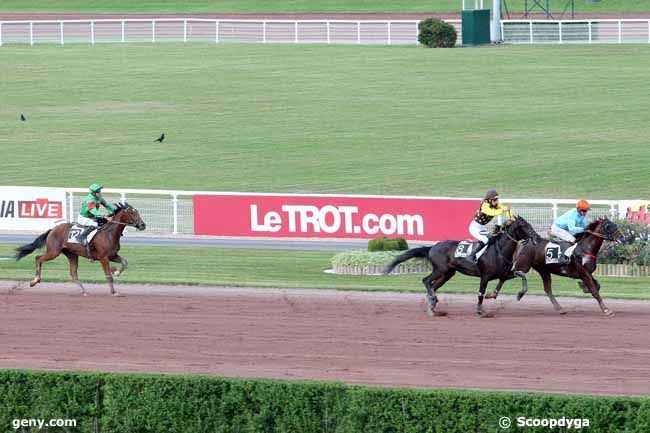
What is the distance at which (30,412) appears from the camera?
13391 millimetres

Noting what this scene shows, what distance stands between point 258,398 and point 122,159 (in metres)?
29.3

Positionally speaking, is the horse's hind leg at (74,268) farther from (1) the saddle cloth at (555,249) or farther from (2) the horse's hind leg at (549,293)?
(1) the saddle cloth at (555,249)

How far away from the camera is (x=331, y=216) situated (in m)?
30.1

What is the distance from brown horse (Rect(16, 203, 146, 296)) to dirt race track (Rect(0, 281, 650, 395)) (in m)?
0.56

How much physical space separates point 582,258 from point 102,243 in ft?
25.1

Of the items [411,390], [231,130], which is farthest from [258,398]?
[231,130]

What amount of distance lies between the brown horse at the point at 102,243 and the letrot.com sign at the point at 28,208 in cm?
1004

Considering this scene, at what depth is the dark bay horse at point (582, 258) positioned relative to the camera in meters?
19.4

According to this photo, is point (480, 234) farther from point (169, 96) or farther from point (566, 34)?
point (566, 34)

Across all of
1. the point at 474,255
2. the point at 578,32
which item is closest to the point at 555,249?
the point at 474,255

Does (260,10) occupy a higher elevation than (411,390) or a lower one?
higher

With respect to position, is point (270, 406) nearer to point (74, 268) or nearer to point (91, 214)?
point (91, 214)

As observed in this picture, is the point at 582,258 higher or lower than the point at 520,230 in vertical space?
lower

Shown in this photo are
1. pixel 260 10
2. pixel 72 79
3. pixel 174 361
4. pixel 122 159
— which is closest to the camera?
pixel 174 361
